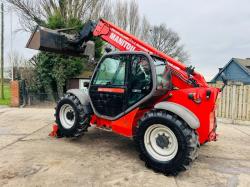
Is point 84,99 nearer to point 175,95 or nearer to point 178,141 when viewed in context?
point 175,95

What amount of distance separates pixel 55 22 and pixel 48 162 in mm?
9106

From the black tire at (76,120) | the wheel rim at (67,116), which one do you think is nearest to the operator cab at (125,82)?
the black tire at (76,120)

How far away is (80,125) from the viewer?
187 inches

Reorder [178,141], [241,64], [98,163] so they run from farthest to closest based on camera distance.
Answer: [241,64] → [98,163] → [178,141]

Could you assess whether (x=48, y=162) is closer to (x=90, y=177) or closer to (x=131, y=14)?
(x=90, y=177)

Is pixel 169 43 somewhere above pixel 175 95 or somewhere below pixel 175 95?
above

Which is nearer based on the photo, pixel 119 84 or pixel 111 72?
pixel 119 84

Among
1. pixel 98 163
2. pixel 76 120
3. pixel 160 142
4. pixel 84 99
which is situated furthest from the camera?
Answer: pixel 84 99

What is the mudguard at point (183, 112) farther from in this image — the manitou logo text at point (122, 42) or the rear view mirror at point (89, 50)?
the rear view mirror at point (89, 50)

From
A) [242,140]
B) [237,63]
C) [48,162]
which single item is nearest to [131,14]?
[237,63]

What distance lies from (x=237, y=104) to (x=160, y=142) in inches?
245

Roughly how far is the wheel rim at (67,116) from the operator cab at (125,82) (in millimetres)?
665

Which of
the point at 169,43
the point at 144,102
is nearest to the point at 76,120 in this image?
the point at 144,102

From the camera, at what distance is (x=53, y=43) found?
5488 millimetres
